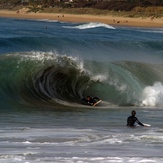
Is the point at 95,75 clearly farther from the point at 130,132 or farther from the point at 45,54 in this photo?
the point at 130,132

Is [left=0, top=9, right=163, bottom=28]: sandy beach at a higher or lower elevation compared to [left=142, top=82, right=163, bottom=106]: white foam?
higher

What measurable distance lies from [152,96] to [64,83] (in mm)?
3038

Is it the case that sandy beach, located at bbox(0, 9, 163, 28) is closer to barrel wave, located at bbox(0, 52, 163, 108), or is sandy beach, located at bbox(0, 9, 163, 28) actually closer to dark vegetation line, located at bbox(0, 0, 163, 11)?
dark vegetation line, located at bbox(0, 0, 163, 11)

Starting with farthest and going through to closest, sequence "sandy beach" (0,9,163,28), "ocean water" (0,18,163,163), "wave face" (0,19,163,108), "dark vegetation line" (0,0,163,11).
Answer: "dark vegetation line" (0,0,163,11)
"sandy beach" (0,9,163,28)
"wave face" (0,19,163,108)
"ocean water" (0,18,163,163)

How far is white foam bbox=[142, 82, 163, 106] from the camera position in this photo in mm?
20016

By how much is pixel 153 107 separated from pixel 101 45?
52.4ft

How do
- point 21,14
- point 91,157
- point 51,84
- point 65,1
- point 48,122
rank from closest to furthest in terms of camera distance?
point 91,157
point 48,122
point 51,84
point 21,14
point 65,1

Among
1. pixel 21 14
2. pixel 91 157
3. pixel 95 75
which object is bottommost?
pixel 91 157

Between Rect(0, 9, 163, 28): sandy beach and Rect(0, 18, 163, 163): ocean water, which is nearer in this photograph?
Rect(0, 18, 163, 163): ocean water

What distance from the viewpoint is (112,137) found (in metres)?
12.3

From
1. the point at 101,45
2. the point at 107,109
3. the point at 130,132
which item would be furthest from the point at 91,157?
the point at 101,45

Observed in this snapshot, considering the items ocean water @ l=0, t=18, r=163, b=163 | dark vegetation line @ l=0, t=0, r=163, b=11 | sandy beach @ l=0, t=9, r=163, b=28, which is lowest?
ocean water @ l=0, t=18, r=163, b=163

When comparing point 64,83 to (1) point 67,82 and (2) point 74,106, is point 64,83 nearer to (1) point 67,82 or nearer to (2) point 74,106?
(1) point 67,82

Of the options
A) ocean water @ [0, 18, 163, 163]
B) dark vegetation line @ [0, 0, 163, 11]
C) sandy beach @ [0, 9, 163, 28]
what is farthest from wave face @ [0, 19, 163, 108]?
dark vegetation line @ [0, 0, 163, 11]
